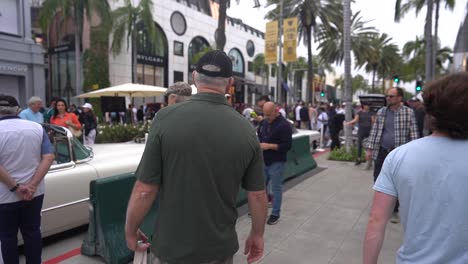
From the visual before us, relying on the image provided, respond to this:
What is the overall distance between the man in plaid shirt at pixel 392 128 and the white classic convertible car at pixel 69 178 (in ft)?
11.9

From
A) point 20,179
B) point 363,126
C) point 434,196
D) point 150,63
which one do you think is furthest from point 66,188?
point 150,63

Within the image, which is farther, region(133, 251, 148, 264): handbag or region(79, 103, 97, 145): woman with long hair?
region(79, 103, 97, 145): woman with long hair

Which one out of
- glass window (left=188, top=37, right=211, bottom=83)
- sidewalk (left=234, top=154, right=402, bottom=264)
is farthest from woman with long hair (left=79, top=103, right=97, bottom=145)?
glass window (left=188, top=37, right=211, bottom=83)

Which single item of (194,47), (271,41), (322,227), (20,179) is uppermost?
(194,47)

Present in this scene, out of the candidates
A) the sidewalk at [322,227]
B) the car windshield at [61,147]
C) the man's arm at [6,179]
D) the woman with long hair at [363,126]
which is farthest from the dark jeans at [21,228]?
the woman with long hair at [363,126]

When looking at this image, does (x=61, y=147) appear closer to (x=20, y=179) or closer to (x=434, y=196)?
(x=20, y=179)

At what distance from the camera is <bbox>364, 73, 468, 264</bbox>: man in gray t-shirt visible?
1.44 meters

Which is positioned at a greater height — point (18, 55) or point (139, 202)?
point (18, 55)

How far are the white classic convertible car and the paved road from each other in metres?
0.36

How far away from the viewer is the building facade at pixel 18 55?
1689cm

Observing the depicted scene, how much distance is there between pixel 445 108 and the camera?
1493mm

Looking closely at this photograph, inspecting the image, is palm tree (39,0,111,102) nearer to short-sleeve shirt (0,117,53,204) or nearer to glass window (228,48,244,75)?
short-sleeve shirt (0,117,53,204)

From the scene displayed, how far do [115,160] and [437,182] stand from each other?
4324mm

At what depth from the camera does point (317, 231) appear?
Answer: 15.6 ft
